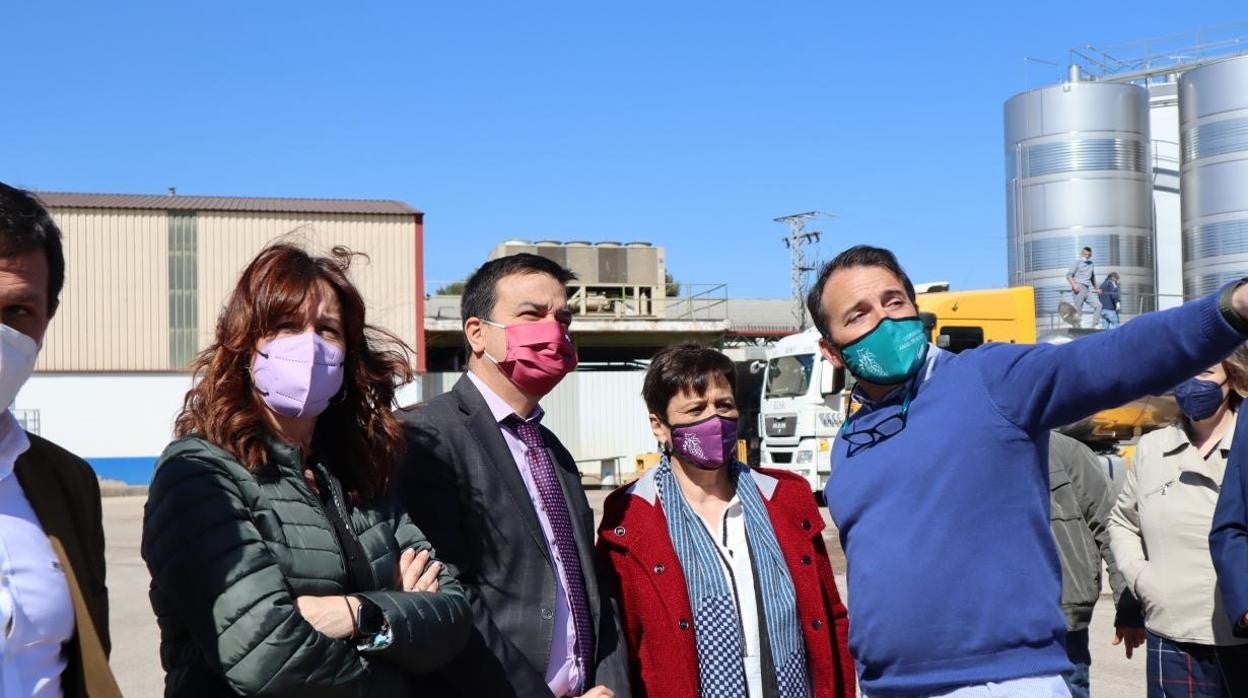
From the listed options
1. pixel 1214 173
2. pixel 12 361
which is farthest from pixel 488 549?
pixel 1214 173

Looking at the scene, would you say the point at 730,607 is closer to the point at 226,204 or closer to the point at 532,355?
the point at 532,355

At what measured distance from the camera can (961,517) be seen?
2926 mm

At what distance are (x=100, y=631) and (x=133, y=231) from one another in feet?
113

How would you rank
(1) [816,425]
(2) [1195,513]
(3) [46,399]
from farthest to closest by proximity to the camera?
(3) [46,399] → (1) [816,425] → (2) [1195,513]

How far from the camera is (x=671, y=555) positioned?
12.9 feet

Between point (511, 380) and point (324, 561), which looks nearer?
point (324, 561)

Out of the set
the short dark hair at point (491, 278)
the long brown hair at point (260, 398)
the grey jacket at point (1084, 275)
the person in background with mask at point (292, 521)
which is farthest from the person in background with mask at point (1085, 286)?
the person in background with mask at point (292, 521)

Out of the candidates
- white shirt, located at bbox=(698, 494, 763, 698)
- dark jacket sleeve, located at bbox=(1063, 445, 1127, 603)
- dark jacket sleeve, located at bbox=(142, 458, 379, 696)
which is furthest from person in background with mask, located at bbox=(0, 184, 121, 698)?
dark jacket sleeve, located at bbox=(1063, 445, 1127, 603)

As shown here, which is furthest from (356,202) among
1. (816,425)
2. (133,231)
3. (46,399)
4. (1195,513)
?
(1195,513)

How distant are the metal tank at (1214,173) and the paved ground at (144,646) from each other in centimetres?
1630

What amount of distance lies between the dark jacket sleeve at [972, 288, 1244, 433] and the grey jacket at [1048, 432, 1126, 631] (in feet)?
7.12

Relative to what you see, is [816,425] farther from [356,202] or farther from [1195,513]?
[356,202]

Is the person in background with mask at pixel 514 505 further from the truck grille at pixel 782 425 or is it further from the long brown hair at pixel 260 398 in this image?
the truck grille at pixel 782 425

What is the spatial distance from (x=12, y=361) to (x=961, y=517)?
7.20 feet
